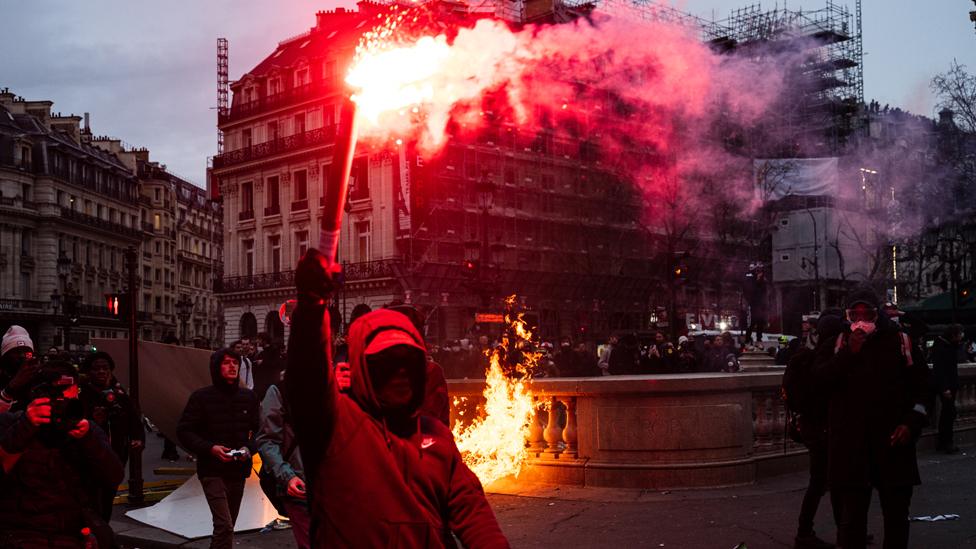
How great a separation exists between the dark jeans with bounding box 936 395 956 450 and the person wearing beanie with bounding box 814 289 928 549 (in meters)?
7.42

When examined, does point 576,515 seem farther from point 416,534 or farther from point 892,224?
point 892,224

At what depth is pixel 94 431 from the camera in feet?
16.3

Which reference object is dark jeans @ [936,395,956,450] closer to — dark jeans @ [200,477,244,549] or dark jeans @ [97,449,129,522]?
dark jeans @ [200,477,244,549]

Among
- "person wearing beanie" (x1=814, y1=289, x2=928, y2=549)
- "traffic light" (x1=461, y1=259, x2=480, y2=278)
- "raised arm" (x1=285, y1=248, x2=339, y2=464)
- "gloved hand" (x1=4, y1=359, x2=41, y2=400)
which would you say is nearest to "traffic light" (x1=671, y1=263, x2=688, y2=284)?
"traffic light" (x1=461, y1=259, x2=480, y2=278)

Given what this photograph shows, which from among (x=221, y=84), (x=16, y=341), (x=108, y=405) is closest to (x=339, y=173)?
(x=108, y=405)

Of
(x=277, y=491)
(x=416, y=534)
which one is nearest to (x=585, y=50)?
(x=277, y=491)

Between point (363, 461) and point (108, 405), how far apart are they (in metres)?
5.80

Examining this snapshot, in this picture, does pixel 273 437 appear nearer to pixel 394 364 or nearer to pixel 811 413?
pixel 394 364

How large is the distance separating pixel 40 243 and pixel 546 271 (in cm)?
3764

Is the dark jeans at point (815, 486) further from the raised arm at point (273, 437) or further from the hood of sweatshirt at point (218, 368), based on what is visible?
the hood of sweatshirt at point (218, 368)

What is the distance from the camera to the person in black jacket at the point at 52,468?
14.9 ft

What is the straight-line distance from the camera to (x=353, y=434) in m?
3.04

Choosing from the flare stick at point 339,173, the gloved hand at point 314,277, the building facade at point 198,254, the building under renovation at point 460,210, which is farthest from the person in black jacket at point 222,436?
the building facade at point 198,254

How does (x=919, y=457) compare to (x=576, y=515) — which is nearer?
(x=576, y=515)
